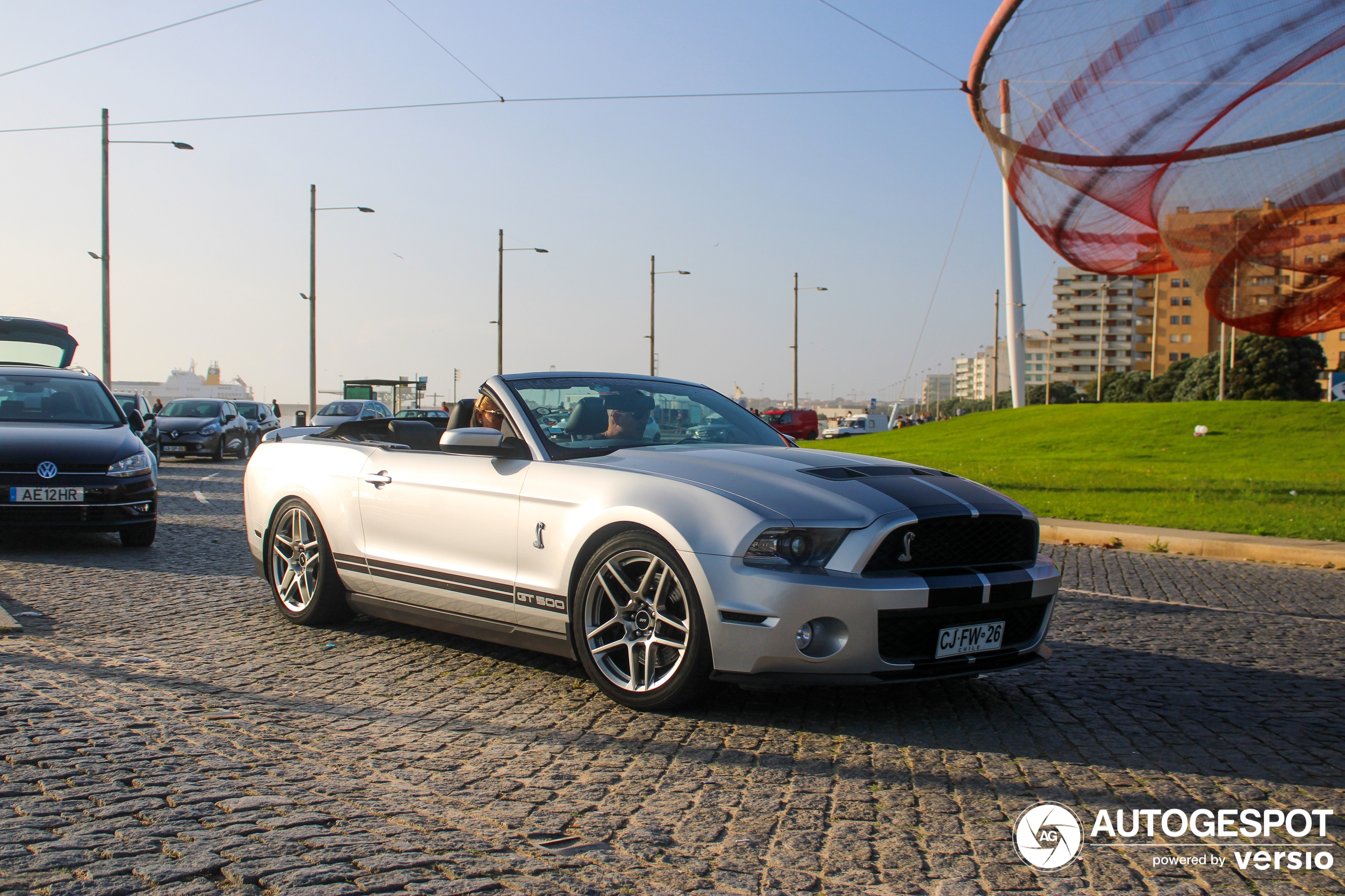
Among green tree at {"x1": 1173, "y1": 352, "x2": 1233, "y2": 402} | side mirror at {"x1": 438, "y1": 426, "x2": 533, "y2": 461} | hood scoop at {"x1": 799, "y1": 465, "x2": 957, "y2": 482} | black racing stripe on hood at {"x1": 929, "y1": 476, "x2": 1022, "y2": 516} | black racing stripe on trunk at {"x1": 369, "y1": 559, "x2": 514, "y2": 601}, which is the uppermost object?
green tree at {"x1": 1173, "y1": 352, "x2": 1233, "y2": 402}

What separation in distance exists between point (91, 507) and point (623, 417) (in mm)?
6188

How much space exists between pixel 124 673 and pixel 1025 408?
39.7 m

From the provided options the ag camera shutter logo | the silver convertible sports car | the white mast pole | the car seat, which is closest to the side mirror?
the silver convertible sports car

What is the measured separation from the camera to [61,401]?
10422 millimetres

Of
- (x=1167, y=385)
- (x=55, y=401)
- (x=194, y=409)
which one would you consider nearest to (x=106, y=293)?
(x=194, y=409)

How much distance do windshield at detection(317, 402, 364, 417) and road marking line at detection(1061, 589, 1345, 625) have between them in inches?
1138

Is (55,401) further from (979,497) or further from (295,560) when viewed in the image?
(979,497)

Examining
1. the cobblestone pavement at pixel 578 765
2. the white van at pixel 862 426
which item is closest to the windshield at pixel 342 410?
the cobblestone pavement at pixel 578 765

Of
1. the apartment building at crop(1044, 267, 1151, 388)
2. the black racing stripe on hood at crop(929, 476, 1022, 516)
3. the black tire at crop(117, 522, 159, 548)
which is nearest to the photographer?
the black racing stripe on hood at crop(929, 476, 1022, 516)

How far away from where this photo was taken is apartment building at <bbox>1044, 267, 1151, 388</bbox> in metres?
149

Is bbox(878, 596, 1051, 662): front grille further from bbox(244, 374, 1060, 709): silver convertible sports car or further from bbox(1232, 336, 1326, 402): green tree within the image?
bbox(1232, 336, 1326, 402): green tree

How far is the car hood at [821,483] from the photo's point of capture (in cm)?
405

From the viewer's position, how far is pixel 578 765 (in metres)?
3.70

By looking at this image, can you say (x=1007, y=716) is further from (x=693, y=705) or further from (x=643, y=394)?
(x=643, y=394)
